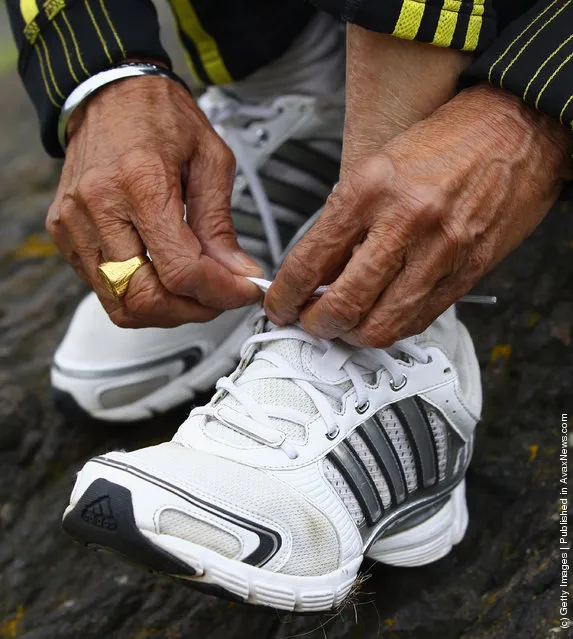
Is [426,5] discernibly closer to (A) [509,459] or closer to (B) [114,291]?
(B) [114,291]

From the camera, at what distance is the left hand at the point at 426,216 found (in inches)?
27.5

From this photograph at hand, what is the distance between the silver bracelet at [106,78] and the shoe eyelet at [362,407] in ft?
1.53

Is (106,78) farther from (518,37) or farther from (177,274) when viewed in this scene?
(518,37)

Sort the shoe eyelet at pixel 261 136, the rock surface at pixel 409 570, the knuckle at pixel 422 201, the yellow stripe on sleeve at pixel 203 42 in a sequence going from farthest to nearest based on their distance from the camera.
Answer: the shoe eyelet at pixel 261 136
the yellow stripe on sleeve at pixel 203 42
the rock surface at pixel 409 570
the knuckle at pixel 422 201

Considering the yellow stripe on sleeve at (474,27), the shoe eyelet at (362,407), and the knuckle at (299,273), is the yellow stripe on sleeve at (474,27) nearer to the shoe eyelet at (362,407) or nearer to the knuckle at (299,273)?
the knuckle at (299,273)

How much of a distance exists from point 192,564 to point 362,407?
242 mm

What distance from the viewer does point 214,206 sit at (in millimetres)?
886

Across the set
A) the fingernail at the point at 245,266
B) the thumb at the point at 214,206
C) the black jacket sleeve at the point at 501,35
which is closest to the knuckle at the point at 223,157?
the thumb at the point at 214,206

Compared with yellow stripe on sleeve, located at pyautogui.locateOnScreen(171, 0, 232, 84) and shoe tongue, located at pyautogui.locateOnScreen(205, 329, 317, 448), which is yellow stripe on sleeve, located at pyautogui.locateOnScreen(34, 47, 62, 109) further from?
shoe tongue, located at pyautogui.locateOnScreen(205, 329, 317, 448)

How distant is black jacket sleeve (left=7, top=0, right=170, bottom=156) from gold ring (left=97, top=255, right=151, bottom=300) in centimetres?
26

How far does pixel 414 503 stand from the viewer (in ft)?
2.87

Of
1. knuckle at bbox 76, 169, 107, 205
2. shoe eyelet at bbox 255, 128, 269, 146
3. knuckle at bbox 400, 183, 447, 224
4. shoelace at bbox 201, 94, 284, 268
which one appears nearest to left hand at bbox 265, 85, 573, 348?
knuckle at bbox 400, 183, 447, 224

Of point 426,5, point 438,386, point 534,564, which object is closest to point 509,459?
point 534,564

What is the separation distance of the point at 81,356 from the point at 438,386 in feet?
1.76
